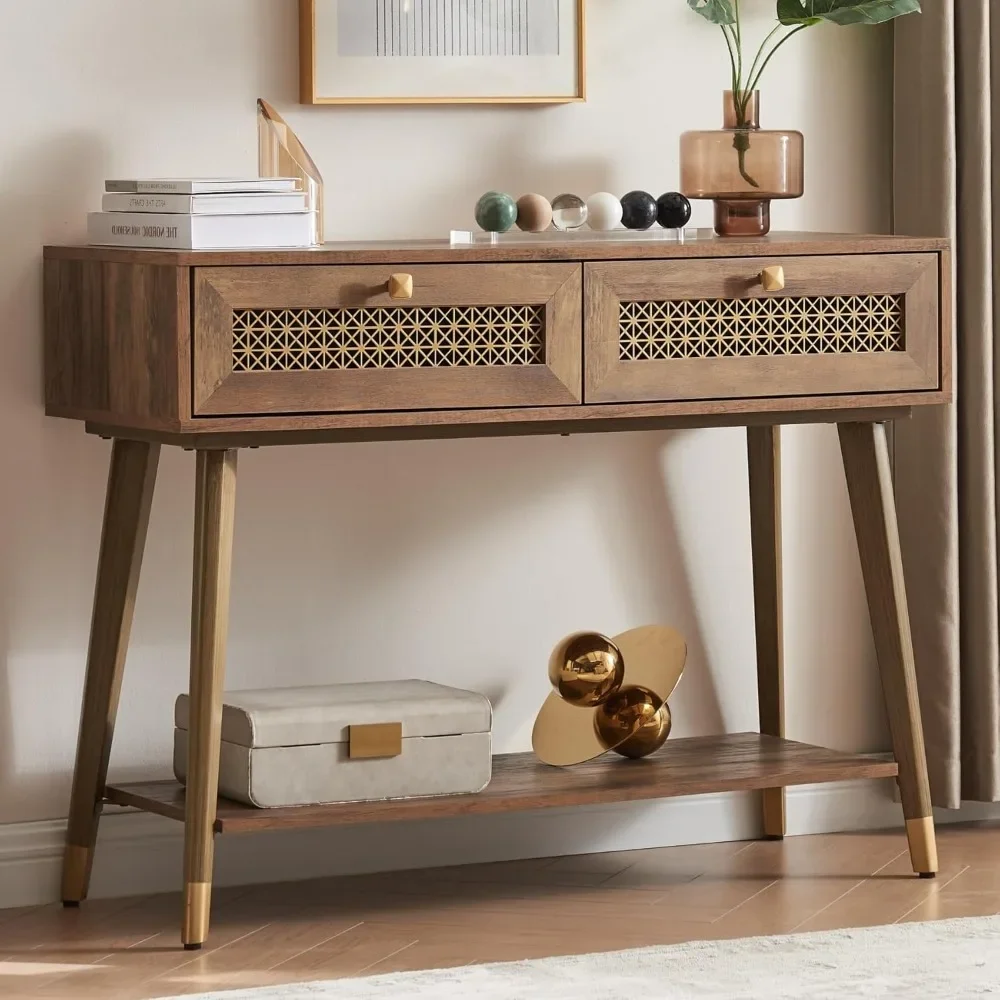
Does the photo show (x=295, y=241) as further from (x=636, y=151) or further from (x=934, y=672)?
(x=934, y=672)

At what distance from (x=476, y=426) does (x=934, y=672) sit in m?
1.00

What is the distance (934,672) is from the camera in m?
3.21

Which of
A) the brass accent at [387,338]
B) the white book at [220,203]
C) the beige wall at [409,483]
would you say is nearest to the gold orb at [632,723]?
the beige wall at [409,483]

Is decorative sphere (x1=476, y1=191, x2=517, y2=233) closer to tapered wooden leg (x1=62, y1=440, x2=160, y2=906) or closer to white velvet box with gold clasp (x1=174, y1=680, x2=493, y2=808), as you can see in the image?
tapered wooden leg (x1=62, y1=440, x2=160, y2=906)

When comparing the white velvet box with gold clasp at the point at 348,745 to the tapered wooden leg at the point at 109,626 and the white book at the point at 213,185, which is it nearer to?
the tapered wooden leg at the point at 109,626

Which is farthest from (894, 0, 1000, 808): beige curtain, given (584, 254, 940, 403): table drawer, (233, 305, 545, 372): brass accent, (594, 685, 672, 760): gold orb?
(233, 305, 545, 372): brass accent

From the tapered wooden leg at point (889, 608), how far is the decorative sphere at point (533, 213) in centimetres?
52

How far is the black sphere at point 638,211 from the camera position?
289cm

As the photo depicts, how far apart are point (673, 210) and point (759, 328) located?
28 cm

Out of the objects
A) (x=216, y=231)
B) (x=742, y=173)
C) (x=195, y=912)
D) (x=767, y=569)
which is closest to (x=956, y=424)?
(x=767, y=569)

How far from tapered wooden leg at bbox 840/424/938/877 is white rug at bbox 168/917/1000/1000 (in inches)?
13.2

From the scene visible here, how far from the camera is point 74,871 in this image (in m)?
2.83

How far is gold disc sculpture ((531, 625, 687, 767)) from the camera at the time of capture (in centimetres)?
294

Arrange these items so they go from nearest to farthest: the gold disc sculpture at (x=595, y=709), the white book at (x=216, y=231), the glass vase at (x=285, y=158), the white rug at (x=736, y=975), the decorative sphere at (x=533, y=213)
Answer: the white rug at (x=736, y=975) < the white book at (x=216, y=231) < the glass vase at (x=285, y=158) < the decorative sphere at (x=533, y=213) < the gold disc sculpture at (x=595, y=709)
